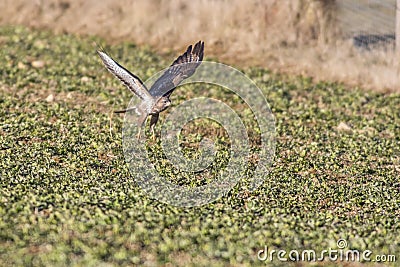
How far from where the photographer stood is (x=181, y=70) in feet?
35.2

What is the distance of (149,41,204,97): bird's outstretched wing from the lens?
418 inches

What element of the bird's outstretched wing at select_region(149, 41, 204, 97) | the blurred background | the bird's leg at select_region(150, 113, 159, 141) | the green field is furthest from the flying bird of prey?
the blurred background

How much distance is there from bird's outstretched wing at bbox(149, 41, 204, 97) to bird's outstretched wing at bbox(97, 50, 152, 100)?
243mm

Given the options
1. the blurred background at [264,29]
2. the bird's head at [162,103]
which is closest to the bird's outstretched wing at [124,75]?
the bird's head at [162,103]

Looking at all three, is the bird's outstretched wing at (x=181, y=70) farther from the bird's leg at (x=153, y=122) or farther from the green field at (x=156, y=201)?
the green field at (x=156, y=201)

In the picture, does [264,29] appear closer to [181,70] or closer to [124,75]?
[181,70]

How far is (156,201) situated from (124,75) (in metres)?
1.83

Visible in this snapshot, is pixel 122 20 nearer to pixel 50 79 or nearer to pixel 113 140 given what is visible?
pixel 50 79

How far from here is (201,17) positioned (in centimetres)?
1761

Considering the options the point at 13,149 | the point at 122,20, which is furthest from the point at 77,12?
the point at 13,149

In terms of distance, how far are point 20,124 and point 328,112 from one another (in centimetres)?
533

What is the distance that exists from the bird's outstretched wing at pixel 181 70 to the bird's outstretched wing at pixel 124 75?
24cm

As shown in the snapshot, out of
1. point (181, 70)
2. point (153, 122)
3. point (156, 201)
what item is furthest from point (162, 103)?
point (156, 201)

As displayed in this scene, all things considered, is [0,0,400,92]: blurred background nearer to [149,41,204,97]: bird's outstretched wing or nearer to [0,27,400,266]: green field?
[0,27,400,266]: green field
